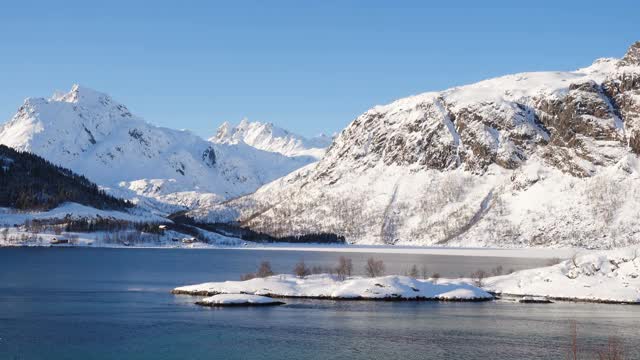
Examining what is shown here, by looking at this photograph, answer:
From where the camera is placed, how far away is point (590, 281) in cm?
15488

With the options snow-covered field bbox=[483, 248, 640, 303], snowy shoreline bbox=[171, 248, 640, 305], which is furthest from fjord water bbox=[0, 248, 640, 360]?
snow-covered field bbox=[483, 248, 640, 303]

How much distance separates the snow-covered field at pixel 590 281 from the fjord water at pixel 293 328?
327 inches

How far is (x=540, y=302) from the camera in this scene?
14562 cm

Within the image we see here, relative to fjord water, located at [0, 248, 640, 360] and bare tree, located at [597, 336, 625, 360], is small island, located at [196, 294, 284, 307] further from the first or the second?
bare tree, located at [597, 336, 625, 360]

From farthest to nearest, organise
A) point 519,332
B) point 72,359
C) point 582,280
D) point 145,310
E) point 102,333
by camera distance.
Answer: point 582,280 < point 145,310 < point 519,332 < point 102,333 < point 72,359

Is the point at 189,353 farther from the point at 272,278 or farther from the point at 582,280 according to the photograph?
the point at 582,280

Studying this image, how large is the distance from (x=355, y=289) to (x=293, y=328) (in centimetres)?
4137

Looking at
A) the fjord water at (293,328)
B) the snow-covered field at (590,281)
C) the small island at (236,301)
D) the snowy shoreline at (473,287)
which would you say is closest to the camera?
the fjord water at (293,328)

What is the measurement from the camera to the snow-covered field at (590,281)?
14850 centimetres

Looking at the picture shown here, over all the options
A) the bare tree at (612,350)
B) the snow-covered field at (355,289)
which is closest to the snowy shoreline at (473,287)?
the snow-covered field at (355,289)

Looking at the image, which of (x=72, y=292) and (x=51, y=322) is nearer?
(x=51, y=322)

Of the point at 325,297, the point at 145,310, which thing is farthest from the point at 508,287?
the point at 145,310

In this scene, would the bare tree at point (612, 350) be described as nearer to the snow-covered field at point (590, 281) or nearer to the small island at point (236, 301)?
the snow-covered field at point (590, 281)

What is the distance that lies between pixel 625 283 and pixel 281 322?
7051cm
